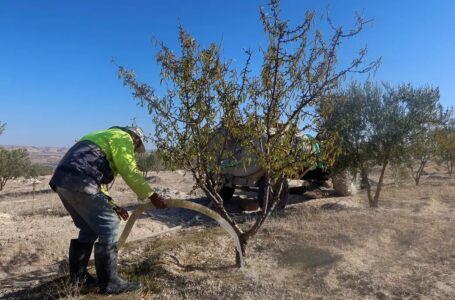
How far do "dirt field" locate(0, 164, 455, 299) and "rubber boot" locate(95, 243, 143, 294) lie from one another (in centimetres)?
12

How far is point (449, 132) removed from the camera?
1869 cm

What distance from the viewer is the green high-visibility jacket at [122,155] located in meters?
4.36

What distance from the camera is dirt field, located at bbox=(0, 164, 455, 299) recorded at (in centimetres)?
445

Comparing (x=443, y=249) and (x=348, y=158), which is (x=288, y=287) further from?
(x=348, y=158)

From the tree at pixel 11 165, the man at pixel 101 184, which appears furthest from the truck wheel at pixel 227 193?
the tree at pixel 11 165

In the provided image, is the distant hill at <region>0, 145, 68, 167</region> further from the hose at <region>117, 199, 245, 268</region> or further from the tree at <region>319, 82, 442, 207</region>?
the hose at <region>117, 199, 245, 268</region>

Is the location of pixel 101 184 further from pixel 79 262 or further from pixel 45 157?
pixel 45 157

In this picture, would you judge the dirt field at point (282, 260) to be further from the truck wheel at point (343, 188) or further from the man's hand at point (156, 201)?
the truck wheel at point (343, 188)

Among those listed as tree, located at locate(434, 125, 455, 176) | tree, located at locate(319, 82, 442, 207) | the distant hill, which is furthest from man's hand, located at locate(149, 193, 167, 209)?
the distant hill

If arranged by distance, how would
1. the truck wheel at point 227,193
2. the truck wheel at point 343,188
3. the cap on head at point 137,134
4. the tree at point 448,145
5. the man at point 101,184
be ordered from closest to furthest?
1. the man at point 101,184
2. the cap on head at point 137,134
3. the truck wheel at point 227,193
4. the truck wheel at point 343,188
5. the tree at point 448,145

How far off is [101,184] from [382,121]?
6638 millimetres

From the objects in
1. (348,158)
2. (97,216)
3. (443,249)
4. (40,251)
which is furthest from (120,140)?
(348,158)

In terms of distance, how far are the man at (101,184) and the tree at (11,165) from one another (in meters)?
17.5

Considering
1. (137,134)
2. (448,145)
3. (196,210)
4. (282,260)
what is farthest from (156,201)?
(448,145)
